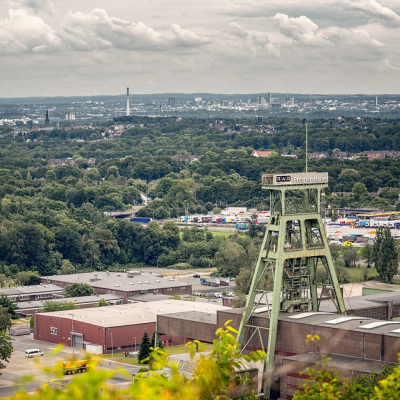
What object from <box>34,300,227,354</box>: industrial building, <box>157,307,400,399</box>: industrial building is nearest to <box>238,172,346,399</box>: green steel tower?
<box>157,307,400,399</box>: industrial building

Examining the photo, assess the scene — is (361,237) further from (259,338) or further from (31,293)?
(259,338)

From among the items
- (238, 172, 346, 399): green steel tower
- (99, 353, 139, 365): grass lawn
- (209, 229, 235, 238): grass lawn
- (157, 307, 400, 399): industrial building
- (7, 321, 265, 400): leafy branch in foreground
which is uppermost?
(7, 321, 265, 400): leafy branch in foreground

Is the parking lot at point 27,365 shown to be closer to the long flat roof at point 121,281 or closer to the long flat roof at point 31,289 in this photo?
the long flat roof at point 31,289

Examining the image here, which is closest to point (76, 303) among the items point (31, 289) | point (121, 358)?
point (31, 289)

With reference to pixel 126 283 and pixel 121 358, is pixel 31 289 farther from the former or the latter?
pixel 121 358

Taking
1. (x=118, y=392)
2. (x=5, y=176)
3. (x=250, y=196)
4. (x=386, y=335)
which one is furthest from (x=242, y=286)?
(x=5, y=176)

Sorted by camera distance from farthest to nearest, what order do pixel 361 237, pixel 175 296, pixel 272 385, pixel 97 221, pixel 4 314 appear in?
1. pixel 97 221
2. pixel 361 237
3. pixel 175 296
4. pixel 4 314
5. pixel 272 385

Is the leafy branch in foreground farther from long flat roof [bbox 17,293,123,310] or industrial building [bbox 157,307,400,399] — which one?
long flat roof [bbox 17,293,123,310]
